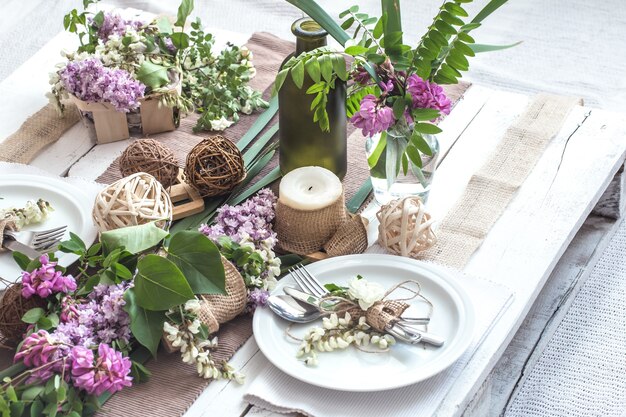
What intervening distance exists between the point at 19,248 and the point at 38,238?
0.03 m

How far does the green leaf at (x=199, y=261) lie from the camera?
3.65 ft

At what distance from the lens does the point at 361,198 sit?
1.42 metres

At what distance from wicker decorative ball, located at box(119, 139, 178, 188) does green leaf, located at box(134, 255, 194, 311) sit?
0.30 meters

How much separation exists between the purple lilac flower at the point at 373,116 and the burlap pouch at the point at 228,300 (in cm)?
26

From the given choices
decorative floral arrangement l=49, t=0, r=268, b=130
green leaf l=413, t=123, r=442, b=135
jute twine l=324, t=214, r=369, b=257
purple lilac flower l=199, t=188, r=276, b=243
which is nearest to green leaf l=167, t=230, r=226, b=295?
purple lilac flower l=199, t=188, r=276, b=243

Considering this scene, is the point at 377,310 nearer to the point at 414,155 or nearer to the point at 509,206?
the point at 414,155

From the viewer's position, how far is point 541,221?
1385 mm

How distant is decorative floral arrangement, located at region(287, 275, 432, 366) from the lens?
114cm

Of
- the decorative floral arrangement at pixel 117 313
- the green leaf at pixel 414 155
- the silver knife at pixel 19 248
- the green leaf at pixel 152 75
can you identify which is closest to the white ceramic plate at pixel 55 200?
the silver knife at pixel 19 248

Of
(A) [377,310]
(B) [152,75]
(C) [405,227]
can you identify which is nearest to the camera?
(A) [377,310]

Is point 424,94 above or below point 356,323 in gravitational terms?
above

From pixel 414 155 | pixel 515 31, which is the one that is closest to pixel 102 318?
pixel 414 155

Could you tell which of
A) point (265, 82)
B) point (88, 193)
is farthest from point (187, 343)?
point (265, 82)

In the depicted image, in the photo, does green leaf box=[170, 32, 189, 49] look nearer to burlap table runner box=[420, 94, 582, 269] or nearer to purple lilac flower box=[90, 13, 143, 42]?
purple lilac flower box=[90, 13, 143, 42]
